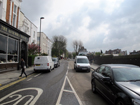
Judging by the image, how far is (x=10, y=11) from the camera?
1457 cm

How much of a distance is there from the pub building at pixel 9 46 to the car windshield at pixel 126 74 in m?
11.6

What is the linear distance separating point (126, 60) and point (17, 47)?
15.1m

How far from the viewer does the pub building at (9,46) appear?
12422mm

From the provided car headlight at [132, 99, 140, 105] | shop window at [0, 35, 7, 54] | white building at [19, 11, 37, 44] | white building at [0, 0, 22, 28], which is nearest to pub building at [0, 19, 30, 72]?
shop window at [0, 35, 7, 54]

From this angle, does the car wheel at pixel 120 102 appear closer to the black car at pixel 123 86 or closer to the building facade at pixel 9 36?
the black car at pixel 123 86

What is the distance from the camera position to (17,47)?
16.0m

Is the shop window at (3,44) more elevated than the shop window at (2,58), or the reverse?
the shop window at (3,44)

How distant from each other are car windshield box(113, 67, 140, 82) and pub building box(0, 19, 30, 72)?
1158cm

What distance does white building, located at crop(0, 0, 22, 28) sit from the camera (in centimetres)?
1288

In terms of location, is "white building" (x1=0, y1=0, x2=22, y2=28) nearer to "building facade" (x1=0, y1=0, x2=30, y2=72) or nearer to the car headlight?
"building facade" (x1=0, y1=0, x2=30, y2=72)

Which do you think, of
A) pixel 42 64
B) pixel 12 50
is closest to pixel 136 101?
pixel 42 64

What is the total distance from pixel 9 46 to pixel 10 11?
14.7 ft

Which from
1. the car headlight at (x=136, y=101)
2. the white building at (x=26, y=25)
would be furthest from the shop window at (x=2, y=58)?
the car headlight at (x=136, y=101)

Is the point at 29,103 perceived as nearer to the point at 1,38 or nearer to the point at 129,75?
the point at 129,75
